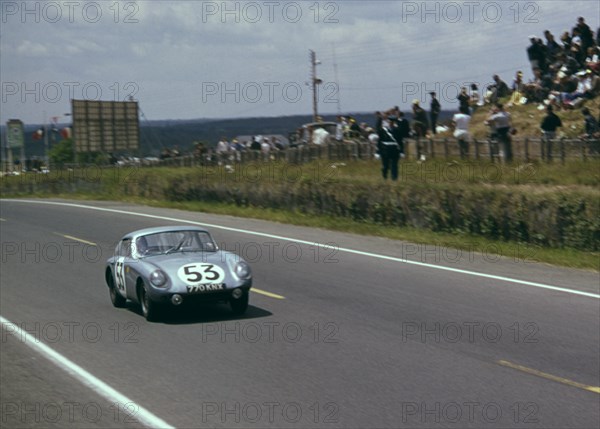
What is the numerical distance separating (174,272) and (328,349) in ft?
8.66

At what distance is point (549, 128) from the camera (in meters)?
27.3

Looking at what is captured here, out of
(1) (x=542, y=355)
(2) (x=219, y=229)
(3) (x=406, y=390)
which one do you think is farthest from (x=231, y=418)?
(2) (x=219, y=229)

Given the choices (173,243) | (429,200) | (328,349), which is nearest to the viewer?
(328,349)

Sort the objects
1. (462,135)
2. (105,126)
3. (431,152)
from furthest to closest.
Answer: (105,126), (431,152), (462,135)

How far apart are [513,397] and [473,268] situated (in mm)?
7740

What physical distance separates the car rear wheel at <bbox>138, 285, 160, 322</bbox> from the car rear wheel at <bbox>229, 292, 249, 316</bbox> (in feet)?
3.45

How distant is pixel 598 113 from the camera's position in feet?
95.1

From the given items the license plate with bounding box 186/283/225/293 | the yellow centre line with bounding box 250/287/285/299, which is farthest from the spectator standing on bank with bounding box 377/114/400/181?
the license plate with bounding box 186/283/225/293

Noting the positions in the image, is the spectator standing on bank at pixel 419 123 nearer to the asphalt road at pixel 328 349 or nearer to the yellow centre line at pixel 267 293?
the asphalt road at pixel 328 349

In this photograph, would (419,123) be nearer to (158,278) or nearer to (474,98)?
(474,98)

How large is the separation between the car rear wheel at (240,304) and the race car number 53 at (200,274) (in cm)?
48

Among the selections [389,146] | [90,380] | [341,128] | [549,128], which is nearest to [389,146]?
[389,146]

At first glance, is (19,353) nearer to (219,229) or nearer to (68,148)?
(219,229)

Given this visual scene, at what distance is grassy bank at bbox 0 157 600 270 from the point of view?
18203 mm
